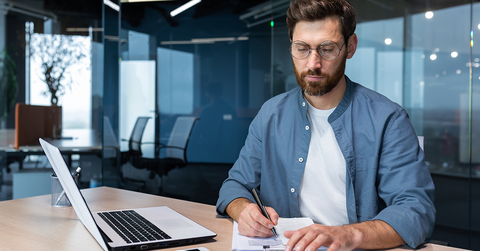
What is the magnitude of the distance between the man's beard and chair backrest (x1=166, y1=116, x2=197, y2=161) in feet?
9.11

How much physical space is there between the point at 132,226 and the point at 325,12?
A: 968 mm

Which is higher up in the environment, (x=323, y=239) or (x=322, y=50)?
(x=322, y=50)

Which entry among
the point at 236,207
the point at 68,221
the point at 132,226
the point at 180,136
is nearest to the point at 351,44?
the point at 236,207

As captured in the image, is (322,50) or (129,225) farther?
(322,50)

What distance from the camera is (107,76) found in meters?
4.18

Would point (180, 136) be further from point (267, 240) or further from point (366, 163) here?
point (267, 240)

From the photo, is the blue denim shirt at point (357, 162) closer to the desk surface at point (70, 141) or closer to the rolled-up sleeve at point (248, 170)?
the rolled-up sleeve at point (248, 170)

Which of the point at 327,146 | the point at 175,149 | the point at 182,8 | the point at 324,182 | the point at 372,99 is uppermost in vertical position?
the point at 182,8

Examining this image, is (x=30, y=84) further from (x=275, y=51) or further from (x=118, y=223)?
(x=118, y=223)

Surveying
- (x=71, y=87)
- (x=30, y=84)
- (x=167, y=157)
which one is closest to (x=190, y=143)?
Result: (x=167, y=157)

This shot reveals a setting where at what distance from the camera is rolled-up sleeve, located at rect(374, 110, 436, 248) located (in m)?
1.00

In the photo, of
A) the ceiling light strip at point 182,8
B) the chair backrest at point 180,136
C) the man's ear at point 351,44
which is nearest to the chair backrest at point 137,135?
the chair backrest at point 180,136

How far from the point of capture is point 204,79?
160 inches

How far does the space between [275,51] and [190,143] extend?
1.36 m
